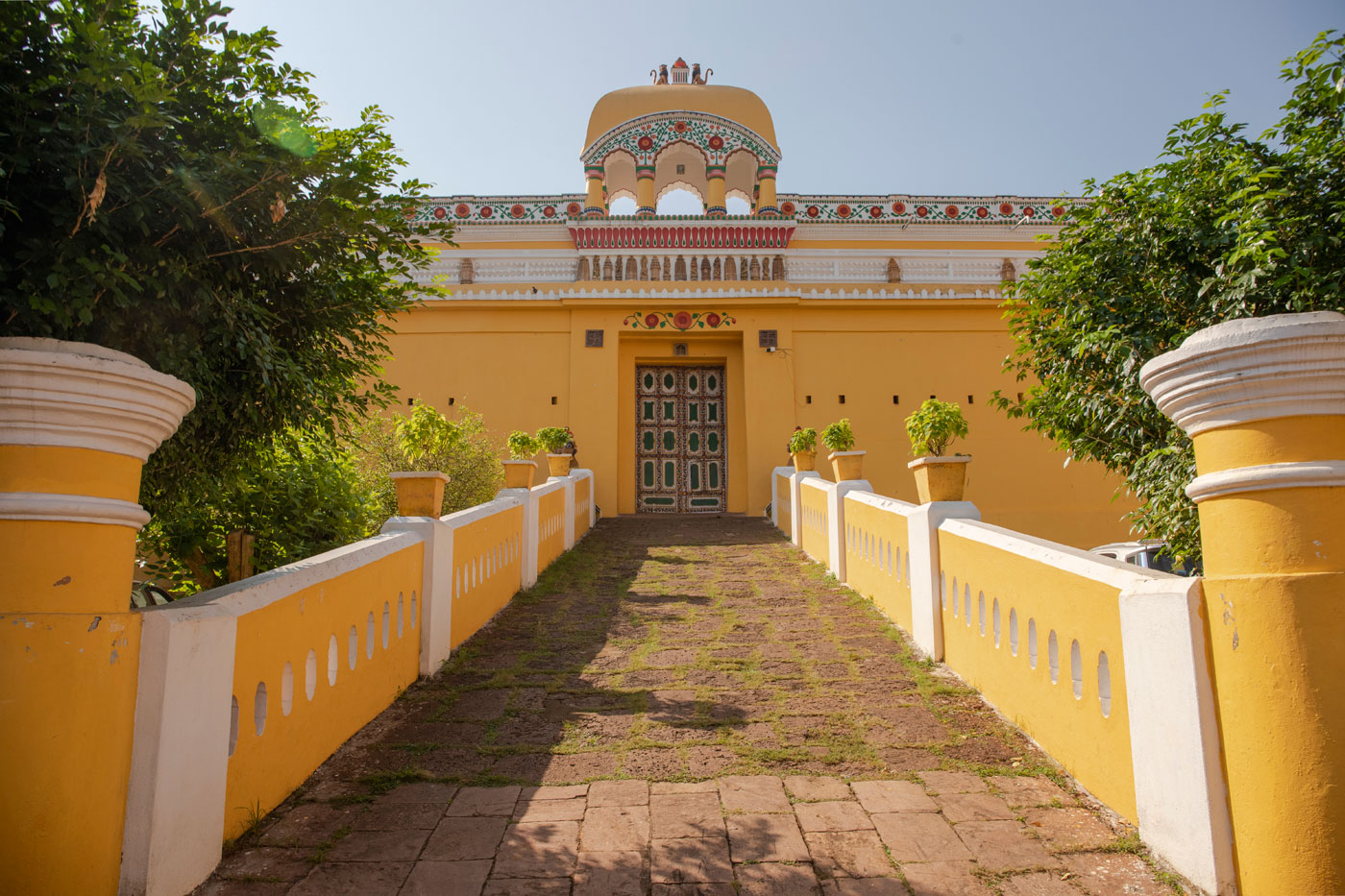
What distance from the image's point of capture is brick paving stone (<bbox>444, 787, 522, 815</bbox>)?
10.4 feet

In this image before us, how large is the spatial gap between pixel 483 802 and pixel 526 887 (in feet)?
2.30

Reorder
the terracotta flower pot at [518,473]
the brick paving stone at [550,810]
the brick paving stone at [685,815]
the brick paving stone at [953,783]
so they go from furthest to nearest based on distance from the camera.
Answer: the terracotta flower pot at [518,473], the brick paving stone at [953,783], the brick paving stone at [550,810], the brick paving stone at [685,815]

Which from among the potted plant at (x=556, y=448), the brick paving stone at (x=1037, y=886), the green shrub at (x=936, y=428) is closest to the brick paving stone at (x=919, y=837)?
the brick paving stone at (x=1037, y=886)

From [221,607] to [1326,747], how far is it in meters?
3.21

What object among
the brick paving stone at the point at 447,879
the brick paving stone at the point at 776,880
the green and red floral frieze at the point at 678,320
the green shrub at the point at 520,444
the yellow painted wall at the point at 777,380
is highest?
the green and red floral frieze at the point at 678,320

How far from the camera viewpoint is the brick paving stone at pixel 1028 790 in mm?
3203

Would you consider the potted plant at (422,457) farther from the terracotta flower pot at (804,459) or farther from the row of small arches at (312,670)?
the terracotta flower pot at (804,459)

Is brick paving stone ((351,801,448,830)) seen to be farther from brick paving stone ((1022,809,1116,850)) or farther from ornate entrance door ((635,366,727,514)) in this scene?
ornate entrance door ((635,366,727,514))

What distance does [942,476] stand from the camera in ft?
17.6

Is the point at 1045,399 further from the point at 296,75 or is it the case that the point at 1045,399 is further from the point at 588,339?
the point at 588,339

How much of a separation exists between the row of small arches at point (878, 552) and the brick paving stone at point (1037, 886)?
322cm

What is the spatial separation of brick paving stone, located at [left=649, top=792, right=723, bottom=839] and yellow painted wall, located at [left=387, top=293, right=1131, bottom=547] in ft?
35.0

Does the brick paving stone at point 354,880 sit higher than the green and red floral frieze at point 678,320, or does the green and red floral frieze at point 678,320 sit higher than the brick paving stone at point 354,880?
the green and red floral frieze at point 678,320

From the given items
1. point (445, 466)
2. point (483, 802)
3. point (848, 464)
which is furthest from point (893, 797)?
point (445, 466)
